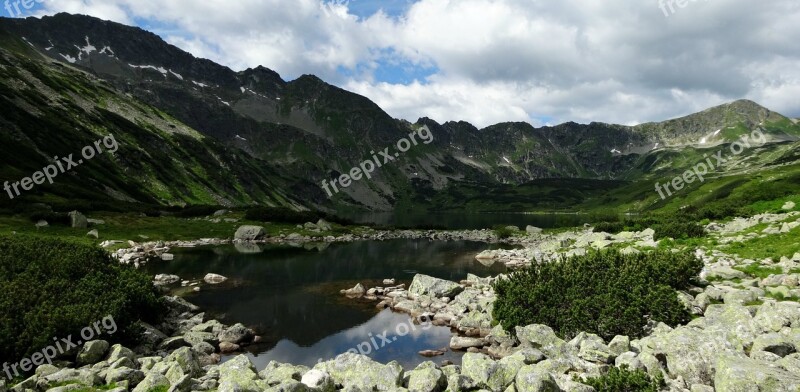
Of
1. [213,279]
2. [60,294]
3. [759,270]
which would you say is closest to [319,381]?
[60,294]

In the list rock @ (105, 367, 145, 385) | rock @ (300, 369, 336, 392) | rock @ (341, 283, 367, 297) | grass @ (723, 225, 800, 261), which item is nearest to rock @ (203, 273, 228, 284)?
rock @ (341, 283, 367, 297)

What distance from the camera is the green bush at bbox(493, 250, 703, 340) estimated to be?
72.4 feet

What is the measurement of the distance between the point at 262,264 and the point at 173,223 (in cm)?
3831

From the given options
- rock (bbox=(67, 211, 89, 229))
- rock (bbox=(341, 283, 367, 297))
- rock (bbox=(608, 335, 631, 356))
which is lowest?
rock (bbox=(341, 283, 367, 297))

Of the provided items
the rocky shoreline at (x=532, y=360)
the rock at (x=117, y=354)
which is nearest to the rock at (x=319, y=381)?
the rocky shoreline at (x=532, y=360)

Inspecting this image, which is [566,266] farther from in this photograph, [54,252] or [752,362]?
[54,252]

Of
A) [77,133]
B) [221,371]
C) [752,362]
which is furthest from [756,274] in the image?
[77,133]

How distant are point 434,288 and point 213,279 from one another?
2437 centimetres

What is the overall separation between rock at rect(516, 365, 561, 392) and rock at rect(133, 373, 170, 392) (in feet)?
42.3

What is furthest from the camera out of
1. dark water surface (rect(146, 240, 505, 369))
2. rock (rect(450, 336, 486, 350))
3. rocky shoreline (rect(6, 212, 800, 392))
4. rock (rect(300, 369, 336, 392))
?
dark water surface (rect(146, 240, 505, 369))

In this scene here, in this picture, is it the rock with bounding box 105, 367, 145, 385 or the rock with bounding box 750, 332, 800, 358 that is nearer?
the rock with bounding box 750, 332, 800, 358

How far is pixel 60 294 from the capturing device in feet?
74.4

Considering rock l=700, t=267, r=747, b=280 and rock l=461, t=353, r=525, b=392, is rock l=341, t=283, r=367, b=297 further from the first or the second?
rock l=700, t=267, r=747, b=280

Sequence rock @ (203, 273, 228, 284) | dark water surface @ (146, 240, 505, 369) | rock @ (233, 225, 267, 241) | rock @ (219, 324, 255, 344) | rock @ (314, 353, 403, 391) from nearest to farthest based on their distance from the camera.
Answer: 1. rock @ (314, 353, 403, 391)
2. rock @ (219, 324, 255, 344)
3. dark water surface @ (146, 240, 505, 369)
4. rock @ (203, 273, 228, 284)
5. rock @ (233, 225, 267, 241)
